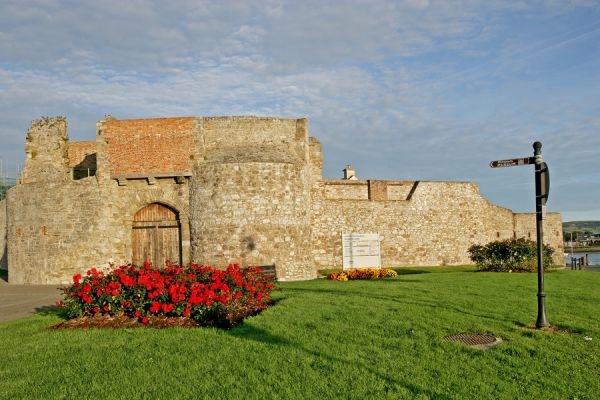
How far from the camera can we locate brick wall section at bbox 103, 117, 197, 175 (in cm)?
2180

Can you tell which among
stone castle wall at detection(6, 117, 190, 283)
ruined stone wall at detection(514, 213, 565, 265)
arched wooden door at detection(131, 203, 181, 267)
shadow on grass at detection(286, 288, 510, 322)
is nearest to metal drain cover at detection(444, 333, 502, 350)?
shadow on grass at detection(286, 288, 510, 322)

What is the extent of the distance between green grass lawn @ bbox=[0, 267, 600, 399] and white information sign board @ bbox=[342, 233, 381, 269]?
53.8ft

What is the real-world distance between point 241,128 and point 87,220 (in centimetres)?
767

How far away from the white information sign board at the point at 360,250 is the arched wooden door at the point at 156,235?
9.63m

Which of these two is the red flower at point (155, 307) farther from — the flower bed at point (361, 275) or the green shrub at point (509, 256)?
the green shrub at point (509, 256)

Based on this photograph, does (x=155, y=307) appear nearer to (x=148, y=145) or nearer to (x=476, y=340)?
(x=476, y=340)

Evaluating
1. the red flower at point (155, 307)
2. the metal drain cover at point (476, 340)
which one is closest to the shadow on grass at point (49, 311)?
the red flower at point (155, 307)

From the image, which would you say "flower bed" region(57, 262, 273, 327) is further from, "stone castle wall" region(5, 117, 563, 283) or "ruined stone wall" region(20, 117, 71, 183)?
"ruined stone wall" region(20, 117, 71, 183)

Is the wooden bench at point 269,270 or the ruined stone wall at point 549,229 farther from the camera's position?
the ruined stone wall at point 549,229

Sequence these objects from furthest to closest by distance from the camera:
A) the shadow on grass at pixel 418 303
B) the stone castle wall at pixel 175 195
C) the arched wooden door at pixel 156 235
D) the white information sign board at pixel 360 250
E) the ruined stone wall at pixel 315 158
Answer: the white information sign board at pixel 360 250, the ruined stone wall at pixel 315 158, the arched wooden door at pixel 156 235, the stone castle wall at pixel 175 195, the shadow on grass at pixel 418 303

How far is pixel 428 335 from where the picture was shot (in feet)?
27.1

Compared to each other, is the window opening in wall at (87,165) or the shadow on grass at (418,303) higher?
the window opening in wall at (87,165)

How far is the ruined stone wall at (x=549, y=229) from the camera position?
33.1 meters

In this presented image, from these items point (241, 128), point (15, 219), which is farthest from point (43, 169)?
point (241, 128)
